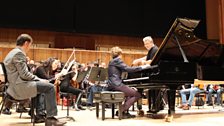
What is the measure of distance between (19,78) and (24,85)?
0.13 m

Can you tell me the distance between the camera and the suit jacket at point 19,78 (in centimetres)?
427

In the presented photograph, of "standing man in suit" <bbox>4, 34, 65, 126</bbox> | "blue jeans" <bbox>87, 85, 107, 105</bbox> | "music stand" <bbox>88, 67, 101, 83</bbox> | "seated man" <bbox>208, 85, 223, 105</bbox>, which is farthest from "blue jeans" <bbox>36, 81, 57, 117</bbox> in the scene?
"seated man" <bbox>208, 85, 223, 105</bbox>

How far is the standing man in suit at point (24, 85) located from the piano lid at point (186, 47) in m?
2.02

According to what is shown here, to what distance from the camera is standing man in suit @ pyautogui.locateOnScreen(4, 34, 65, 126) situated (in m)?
4.28

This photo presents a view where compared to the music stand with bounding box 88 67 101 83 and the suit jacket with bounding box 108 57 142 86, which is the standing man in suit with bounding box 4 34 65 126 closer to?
the suit jacket with bounding box 108 57 142 86

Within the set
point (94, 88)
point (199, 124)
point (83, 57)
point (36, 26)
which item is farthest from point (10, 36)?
point (199, 124)

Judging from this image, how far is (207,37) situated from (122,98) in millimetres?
11218

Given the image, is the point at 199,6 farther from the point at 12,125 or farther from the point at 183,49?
the point at 12,125

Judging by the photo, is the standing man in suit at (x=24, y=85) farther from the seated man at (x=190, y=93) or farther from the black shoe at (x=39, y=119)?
the seated man at (x=190, y=93)

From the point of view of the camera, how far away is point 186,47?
5629 millimetres

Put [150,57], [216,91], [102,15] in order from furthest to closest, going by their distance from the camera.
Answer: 1. [102,15]
2. [216,91]
3. [150,57]

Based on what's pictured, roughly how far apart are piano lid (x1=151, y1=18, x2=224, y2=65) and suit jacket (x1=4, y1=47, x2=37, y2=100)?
222cm

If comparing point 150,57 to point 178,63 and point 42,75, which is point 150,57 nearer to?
point 178,63

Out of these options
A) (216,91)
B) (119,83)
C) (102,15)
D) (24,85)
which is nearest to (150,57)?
(119,83)
